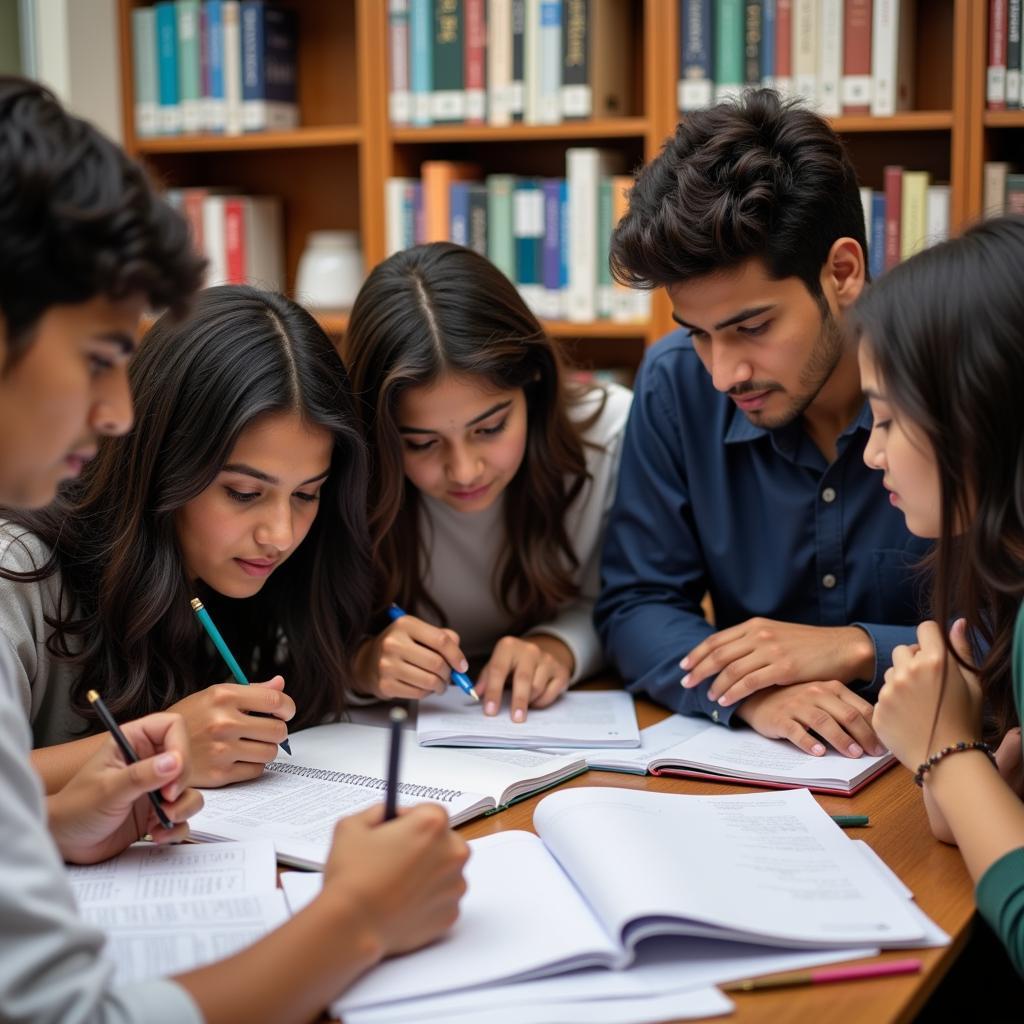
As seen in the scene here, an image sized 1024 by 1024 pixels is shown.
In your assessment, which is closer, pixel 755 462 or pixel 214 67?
pixel 755 462

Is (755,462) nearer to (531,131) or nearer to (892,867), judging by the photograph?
(892,867)

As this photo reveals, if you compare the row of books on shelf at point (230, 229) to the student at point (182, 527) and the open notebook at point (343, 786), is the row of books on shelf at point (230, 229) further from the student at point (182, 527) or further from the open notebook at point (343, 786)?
the open notebook at point (343, 786)

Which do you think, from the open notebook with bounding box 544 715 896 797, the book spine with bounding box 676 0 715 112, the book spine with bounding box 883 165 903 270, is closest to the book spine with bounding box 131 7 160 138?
the book spine with bounding box 676 0 715 112

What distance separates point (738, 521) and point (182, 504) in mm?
811

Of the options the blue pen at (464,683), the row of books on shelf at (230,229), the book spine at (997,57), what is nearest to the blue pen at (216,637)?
the blue pen at (464,683)

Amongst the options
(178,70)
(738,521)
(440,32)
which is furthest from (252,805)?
(178,70)

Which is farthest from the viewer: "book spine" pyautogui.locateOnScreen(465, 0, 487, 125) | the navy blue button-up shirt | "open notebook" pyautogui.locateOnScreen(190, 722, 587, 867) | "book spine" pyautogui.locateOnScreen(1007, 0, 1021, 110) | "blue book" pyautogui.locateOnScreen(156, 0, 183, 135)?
"blue book" pyautogui.locateOnScreen(156, 0, 183, 135)

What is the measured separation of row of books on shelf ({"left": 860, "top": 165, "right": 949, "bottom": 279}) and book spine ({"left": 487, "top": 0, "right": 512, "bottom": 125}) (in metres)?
A: 0.85

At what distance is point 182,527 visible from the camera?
5.00ft

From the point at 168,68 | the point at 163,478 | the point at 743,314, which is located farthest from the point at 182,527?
the point at 168,68

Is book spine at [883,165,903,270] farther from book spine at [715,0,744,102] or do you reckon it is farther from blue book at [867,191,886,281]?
book spine at [715,0,744,102]

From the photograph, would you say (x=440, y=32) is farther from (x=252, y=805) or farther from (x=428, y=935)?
(x=428, y=935)

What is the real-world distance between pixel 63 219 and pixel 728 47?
218cm

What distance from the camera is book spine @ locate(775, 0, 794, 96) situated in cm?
273
